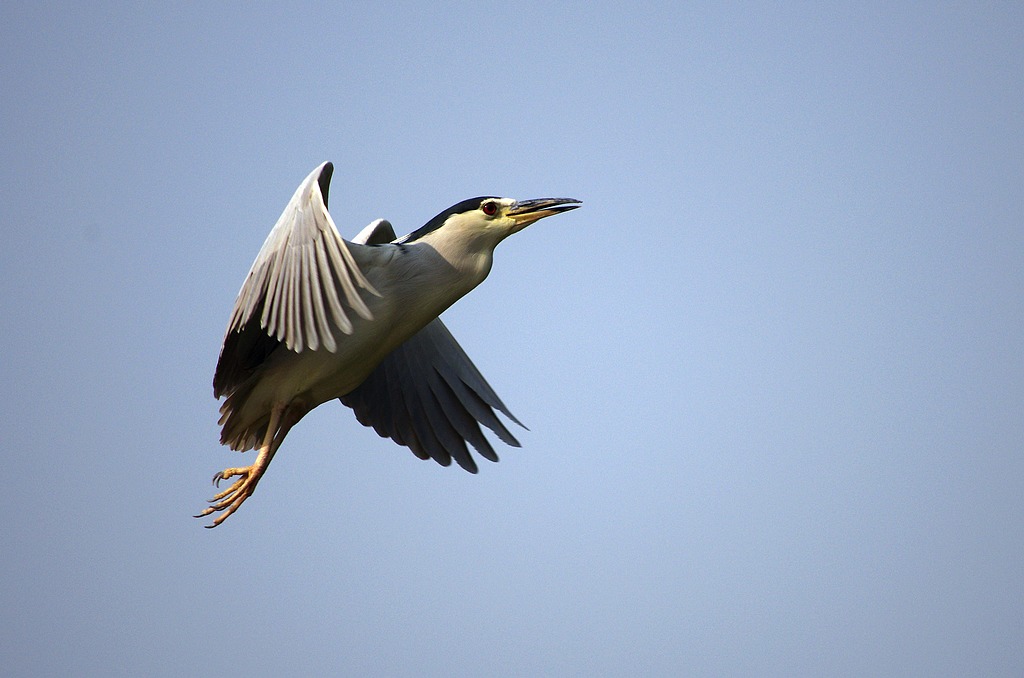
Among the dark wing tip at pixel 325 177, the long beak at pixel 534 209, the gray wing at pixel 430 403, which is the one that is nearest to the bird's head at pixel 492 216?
the long beak at pixel 534 209

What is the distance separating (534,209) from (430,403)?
148cm

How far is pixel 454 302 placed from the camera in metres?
5.25

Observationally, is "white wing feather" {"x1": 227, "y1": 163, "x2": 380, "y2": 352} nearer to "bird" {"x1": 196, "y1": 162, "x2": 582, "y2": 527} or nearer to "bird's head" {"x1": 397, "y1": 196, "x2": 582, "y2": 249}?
"bird" {"x1": 196, "y1": 162, "x2": 582, "y2": 527}

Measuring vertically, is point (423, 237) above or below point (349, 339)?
above

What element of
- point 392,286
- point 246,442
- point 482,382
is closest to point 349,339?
point 392,286

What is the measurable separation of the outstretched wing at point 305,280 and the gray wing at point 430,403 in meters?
1.26

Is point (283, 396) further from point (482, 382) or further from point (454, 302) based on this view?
point (482, 382)

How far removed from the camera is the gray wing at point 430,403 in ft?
20.6

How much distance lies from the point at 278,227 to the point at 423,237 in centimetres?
69

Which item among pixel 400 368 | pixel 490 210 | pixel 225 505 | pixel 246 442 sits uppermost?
pixel 490 210

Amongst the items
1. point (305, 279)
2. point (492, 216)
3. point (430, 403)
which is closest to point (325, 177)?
point (305, 279)

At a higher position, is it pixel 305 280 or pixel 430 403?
pixel 305 280

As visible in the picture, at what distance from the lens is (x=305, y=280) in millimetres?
4684

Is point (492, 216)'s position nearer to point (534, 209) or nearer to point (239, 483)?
point (534, 209)
